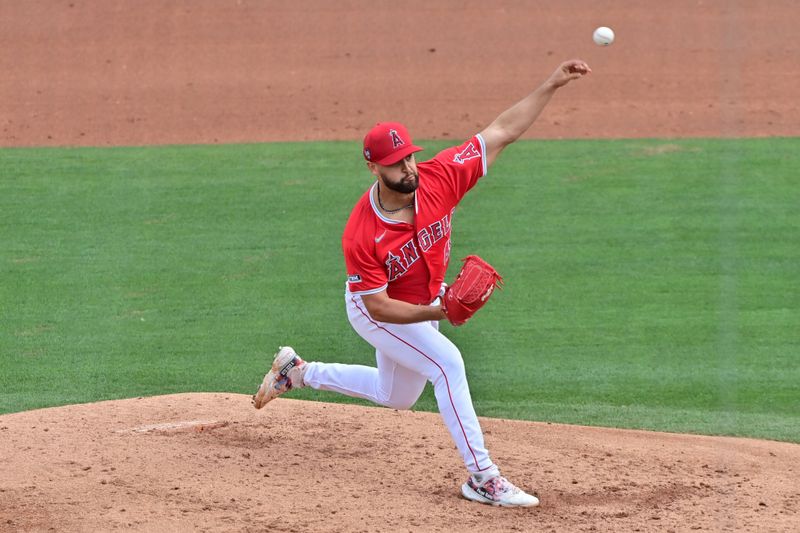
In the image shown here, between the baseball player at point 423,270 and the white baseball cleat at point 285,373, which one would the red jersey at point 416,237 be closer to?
the baseball player at point 423,270

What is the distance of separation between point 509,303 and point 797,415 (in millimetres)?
3018

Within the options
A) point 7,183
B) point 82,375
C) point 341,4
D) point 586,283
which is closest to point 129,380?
point 82,375

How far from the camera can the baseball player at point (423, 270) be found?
17.7ft

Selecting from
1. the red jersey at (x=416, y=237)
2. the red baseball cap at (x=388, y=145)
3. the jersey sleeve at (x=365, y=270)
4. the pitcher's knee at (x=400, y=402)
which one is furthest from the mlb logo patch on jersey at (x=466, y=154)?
the pitcher's knee at (x=400, y=402)

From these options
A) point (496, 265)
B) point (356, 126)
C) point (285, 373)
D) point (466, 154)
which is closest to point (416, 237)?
point (466, 154)

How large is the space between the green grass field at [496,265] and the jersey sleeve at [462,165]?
7.31 feet

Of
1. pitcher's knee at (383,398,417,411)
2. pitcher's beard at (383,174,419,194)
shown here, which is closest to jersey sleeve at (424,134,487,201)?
pitcher's beard at (383,174,419,194)

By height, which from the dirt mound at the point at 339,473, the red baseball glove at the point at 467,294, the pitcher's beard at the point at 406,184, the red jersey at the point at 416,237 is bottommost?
the dirt mound at the point at 339,473

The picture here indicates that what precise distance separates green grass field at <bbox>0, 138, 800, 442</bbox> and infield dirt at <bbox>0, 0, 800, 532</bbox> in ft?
3.01

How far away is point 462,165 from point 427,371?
103cm

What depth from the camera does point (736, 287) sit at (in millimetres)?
10203

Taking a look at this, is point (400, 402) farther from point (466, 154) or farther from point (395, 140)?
point (395, 140)

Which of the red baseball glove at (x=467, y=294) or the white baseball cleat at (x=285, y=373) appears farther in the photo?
the white baseball cleat at (x=285, y=373)

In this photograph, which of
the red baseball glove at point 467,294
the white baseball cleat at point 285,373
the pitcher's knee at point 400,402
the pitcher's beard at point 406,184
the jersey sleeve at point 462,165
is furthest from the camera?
the white baseball cleat at point 285,373
